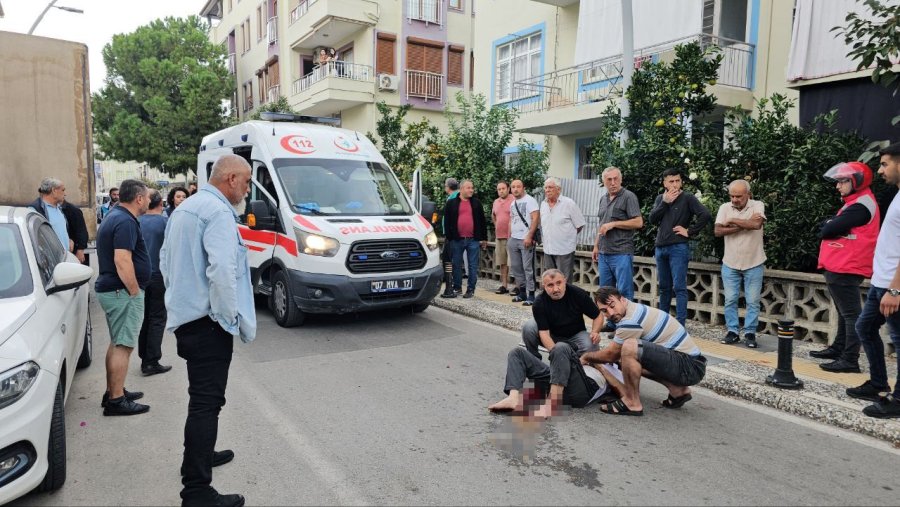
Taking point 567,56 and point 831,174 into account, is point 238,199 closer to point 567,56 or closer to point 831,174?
point 831,174

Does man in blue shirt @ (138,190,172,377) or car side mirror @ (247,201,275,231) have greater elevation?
car side mirror @ (247,201,275,231)

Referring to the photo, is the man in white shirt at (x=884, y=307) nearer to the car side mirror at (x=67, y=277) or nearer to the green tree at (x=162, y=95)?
the car side mirror at (x=67, y=277)

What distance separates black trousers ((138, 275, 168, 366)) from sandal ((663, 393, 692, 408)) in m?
4.71

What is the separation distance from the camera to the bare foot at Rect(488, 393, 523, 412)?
15.7 feet

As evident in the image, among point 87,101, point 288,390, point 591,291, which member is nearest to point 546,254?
point 591,291

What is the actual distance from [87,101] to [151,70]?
1046 inches

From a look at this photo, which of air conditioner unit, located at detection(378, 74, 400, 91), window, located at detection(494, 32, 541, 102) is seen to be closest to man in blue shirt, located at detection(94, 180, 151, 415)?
window, located at detection(494, 32, 541, 102)

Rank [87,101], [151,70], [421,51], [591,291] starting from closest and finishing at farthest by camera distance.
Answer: [87,101], [591,291], [421,51], [151,70]

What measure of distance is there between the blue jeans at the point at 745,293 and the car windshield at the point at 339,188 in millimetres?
4277

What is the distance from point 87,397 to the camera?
517 cm

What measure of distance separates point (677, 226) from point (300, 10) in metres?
22.2

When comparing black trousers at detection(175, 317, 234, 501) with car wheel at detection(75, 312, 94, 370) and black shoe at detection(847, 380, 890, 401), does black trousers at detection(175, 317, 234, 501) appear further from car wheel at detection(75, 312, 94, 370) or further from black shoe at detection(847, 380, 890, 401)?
black shoe at detection(847, 380, 890, 401)

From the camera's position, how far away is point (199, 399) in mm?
3215

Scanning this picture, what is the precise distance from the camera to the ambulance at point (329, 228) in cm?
738
